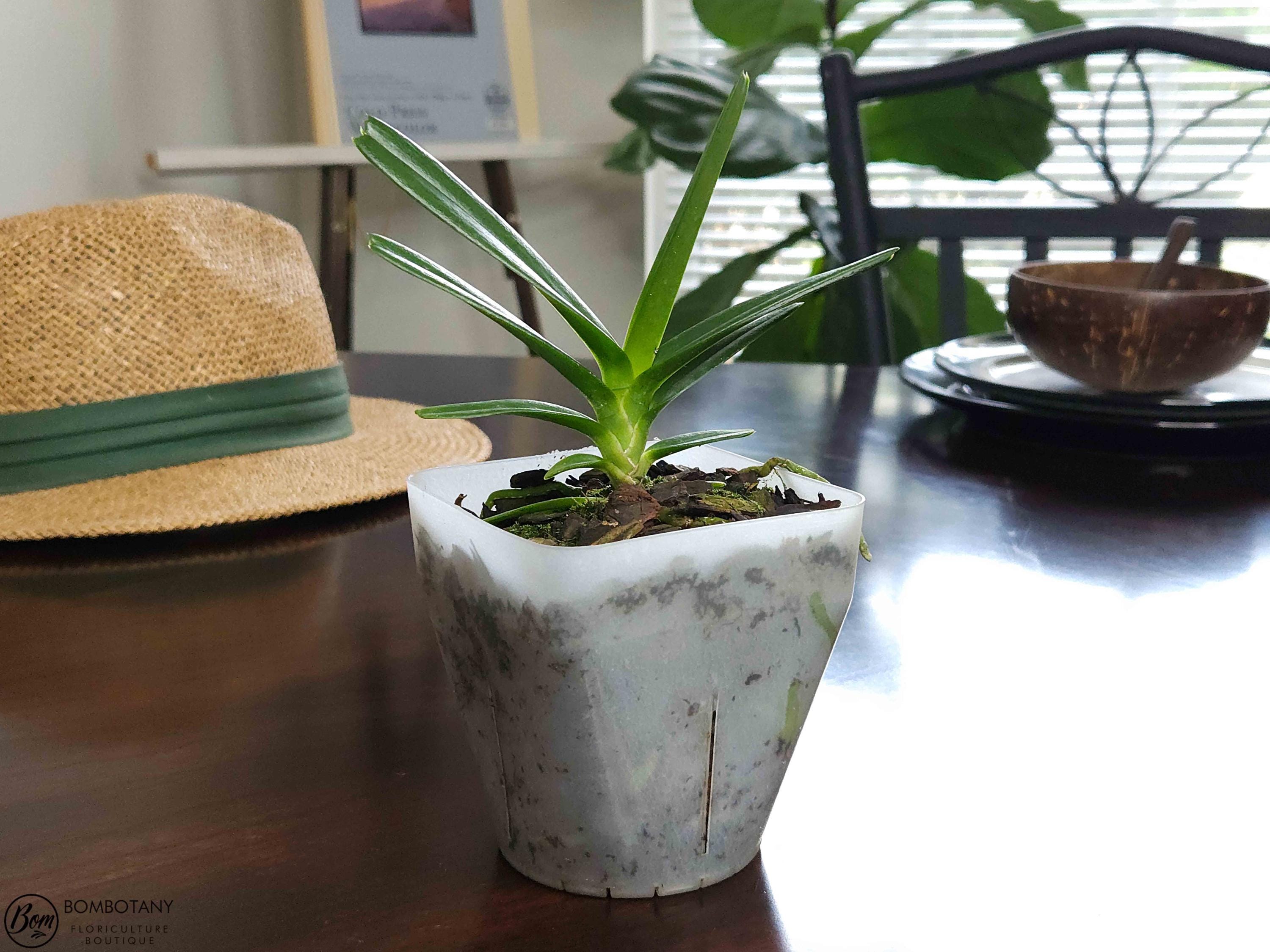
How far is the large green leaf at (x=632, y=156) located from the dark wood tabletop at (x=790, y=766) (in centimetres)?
184

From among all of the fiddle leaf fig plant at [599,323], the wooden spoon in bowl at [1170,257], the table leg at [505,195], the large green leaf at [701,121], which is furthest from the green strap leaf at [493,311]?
the table leg at [505,195]

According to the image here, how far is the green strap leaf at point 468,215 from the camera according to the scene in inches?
11.1

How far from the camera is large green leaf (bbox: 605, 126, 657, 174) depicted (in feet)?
7.70

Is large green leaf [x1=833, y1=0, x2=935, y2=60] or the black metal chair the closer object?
the black metal chair

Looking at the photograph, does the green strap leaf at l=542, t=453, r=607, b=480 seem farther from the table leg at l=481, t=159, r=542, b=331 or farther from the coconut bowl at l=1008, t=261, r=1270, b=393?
the table leg at l=481, t=159, r=542, b=331

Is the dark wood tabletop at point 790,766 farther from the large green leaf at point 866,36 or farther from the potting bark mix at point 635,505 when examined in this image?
the large green leaf at point 866,36

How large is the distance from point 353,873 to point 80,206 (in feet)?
2.00

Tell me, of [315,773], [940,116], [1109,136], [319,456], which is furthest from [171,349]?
[1109,136]

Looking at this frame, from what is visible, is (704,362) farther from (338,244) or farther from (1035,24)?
(1035,24)

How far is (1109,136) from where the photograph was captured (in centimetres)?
292

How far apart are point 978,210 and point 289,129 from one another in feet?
6.51

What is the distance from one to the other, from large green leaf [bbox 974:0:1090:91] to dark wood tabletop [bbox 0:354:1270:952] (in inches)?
72.7

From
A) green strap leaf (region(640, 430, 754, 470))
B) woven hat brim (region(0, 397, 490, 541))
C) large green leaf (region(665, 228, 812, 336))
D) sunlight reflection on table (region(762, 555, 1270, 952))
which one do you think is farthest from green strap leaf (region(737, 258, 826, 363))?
green strap leaf (region(640, 430, 754, 470))

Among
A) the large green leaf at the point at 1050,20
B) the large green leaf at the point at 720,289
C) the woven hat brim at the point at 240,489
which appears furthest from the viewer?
the large green leaf at the point at 1050,20
